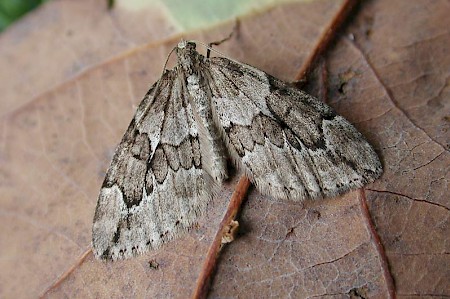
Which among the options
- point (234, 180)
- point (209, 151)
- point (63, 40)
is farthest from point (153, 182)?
point (63, 40)

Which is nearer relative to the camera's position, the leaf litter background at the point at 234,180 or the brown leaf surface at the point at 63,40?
the leaf litter background at the point at 234,180

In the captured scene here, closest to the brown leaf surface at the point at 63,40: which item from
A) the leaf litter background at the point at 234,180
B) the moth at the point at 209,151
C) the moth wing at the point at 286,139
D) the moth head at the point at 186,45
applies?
the leaf litter background at the point at 234,180

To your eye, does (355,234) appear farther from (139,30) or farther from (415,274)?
(139,30)

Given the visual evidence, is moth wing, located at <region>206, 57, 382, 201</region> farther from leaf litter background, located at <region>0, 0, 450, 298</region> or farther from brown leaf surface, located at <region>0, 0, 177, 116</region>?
brown leaf surface, located at <region>0, 0, 177, 116</region>

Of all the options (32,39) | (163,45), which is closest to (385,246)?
(163,45)

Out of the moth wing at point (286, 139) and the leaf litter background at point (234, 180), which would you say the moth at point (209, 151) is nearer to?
the moth wing at point (286, 139)

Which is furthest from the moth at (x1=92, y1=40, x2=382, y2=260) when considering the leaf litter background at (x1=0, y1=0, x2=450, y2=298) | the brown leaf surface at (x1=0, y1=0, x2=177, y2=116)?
the brown leaf surface at (x1=0, y1=0, x2=177, y2=116)
